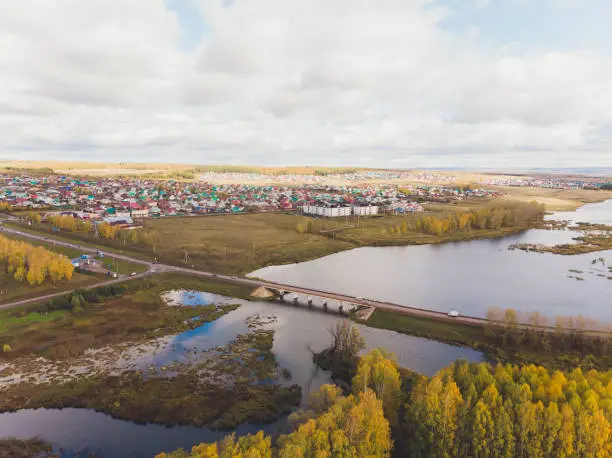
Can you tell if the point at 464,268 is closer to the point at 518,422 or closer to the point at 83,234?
the point at 518,422

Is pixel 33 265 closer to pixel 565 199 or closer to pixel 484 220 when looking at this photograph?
pixel 484 220

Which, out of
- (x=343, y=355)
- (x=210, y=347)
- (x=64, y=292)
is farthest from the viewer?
(x=64, y=292)

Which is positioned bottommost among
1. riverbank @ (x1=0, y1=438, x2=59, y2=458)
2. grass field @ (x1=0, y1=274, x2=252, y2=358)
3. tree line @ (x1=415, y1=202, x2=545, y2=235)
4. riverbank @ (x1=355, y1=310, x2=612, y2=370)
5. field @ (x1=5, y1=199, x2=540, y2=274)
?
riverbank @ (x1=0, y1=438, x2=59, y2=458)

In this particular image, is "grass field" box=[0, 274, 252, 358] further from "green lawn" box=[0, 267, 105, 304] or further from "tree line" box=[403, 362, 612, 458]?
"tree line" box=[403, 362, 612, 458]

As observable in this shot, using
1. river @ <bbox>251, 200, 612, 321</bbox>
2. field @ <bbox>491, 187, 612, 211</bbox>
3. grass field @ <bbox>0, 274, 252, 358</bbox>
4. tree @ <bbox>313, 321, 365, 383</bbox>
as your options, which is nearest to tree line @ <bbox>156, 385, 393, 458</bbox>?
tree @ <bbox>313, 321, 365, 383</bbox>

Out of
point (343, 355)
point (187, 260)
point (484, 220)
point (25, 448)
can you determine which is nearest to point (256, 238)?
point (187, 260)

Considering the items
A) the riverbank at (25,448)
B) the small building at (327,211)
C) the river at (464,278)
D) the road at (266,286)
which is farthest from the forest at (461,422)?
the small building at (327,211)
